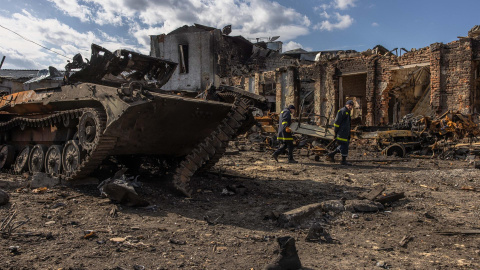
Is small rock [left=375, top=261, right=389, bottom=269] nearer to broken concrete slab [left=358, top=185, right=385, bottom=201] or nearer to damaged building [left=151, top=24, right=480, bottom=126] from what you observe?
broken concrete slab [left=358, top=185, right=385, bottom=201]

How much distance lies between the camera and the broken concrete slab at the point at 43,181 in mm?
6152

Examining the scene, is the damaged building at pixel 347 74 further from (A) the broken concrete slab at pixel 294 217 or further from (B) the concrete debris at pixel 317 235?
(B) the concrete debris at pixel 317 235

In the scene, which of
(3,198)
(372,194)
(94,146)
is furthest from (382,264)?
(3,198)

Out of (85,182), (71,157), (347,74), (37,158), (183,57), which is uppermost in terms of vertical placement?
(183,57)

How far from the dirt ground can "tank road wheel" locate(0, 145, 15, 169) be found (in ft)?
8.67

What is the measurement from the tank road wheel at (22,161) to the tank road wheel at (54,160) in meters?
1.01

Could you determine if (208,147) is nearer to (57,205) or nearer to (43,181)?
(57,205)

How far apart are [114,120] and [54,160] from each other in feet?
7.49

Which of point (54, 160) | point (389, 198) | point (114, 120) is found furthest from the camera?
point (54, 160)

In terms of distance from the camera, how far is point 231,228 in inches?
166

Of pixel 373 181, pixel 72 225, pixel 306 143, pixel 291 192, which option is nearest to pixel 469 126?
pixel 306 143

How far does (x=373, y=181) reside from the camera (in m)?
7.27

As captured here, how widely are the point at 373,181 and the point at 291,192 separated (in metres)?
2.01

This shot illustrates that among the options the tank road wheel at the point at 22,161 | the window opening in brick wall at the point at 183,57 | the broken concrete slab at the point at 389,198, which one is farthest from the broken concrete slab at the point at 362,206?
the window opening in brick wall at the point at 183,57
